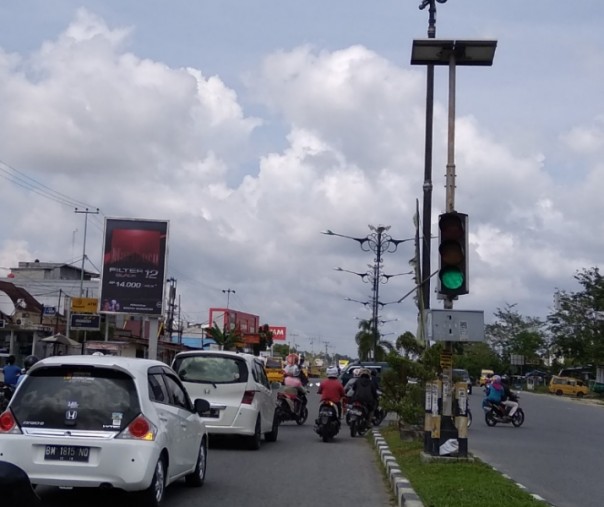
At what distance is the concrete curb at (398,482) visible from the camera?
31.9 feet

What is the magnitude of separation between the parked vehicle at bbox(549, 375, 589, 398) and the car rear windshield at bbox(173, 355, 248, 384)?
58.9 metres

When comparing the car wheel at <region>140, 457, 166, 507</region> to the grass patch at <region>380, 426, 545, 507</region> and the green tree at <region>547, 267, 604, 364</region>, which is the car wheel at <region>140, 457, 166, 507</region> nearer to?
the grass patch at <region>380, 426, 545, 507</region>

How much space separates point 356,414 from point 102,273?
56.9 feet

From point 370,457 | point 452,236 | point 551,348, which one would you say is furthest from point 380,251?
point 551,348

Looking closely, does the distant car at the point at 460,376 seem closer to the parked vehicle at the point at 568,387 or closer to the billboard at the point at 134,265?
the billboard at the point at 134,265

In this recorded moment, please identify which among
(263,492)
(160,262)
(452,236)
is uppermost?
(160,262)

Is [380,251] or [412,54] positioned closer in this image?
[412,54]

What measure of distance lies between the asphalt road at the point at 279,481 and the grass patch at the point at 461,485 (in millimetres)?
511

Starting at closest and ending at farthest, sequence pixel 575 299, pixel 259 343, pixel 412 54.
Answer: pixel 412 54 < pixel 575 299 < pixel 259 343

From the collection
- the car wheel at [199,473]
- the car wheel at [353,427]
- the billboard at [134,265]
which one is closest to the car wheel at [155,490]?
the car wheel at [199,473]

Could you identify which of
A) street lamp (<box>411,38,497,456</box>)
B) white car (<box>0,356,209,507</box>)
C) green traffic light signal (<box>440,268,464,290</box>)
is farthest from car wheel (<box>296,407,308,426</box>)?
white car (<box>0,356,209,507</box>)

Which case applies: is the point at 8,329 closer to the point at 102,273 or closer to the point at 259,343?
the point at 102,273

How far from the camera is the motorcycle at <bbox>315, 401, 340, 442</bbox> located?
19234 mm

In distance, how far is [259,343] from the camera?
294 feet
